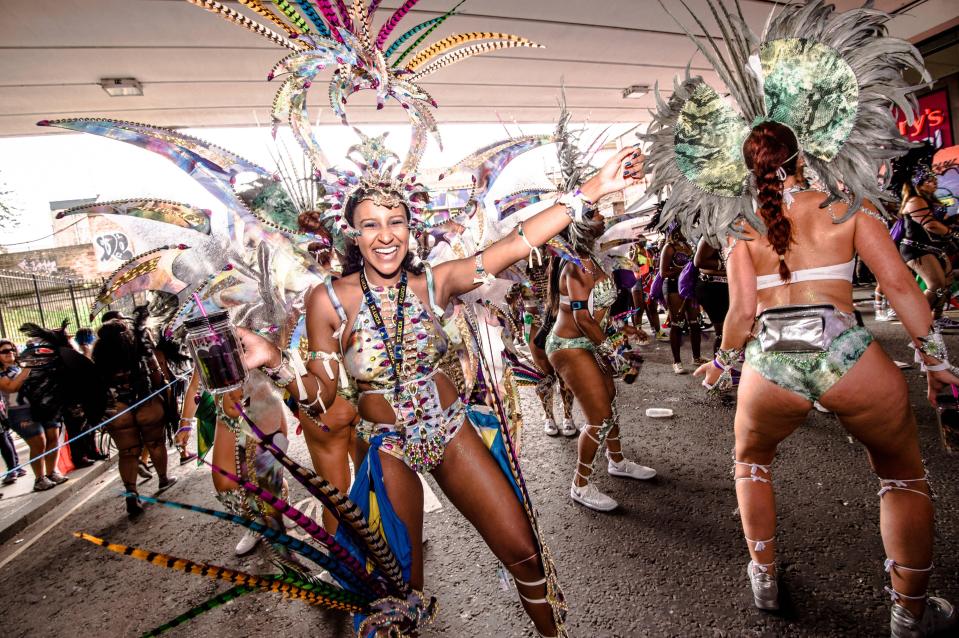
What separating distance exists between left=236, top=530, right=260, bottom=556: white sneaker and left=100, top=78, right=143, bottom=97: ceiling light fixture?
5015 millimetres

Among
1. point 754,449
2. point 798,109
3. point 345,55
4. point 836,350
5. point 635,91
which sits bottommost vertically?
point 754,449

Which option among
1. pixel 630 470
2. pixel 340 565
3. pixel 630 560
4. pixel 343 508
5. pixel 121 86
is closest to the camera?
pixel 343 508

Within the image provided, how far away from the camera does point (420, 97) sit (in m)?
2.44

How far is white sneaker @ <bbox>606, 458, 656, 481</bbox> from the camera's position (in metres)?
3.99

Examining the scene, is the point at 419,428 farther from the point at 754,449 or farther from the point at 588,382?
the point at 588,382

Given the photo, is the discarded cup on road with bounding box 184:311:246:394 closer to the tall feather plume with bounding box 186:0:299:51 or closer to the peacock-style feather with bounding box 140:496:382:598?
the peacock-style feather with bounding box 140:496:382:598

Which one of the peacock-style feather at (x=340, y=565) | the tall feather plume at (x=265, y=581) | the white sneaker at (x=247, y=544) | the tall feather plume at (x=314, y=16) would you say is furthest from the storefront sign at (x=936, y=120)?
the white sneaker at (x=247, y=544)

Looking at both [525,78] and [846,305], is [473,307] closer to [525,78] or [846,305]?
[846,305]

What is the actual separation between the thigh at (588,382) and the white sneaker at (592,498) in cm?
56

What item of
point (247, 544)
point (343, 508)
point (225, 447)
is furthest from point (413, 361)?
point (247, 544)

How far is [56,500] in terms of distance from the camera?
5484 mm

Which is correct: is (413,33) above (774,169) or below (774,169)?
above

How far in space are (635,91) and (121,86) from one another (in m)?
7.62

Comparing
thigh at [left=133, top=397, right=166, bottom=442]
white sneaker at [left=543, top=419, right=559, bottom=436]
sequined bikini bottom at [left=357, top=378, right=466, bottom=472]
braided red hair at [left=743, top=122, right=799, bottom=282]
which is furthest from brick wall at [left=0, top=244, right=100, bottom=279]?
braided red hair at [left=743, top=122, right=799, bottom=282]
